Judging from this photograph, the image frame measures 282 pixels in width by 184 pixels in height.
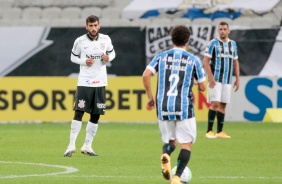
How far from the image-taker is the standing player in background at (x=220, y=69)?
1766cm

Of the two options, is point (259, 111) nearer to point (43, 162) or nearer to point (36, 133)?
point (36, 133)

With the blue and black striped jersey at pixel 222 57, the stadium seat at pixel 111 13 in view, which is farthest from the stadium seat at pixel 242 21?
the blue and black striped jersey at pixel 222 57

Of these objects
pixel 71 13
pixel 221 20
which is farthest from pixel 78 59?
pixel 71 13

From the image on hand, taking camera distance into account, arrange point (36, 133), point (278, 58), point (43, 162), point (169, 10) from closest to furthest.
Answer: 1. point (43, 162)
2. point (36, 133)
3. point (278, 58)
4. point (169, 10)

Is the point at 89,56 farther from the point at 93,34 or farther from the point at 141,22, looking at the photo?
the point at 141,22

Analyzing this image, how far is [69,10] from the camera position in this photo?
27906mm

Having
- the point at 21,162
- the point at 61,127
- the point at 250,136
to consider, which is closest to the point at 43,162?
the point at 21,162

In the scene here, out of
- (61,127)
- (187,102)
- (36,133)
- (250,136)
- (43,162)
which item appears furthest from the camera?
(61,127)

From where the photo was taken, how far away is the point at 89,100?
14148 millimetres

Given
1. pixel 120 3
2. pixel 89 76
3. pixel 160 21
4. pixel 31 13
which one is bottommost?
pixel 89 76

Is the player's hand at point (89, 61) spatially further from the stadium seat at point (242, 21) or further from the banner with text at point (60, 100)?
the stadium seat at point (242, 21)

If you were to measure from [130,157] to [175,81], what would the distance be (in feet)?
12.7

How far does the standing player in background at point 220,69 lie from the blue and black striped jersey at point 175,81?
24.5 feet

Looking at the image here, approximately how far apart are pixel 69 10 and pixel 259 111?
7911 millimetres
